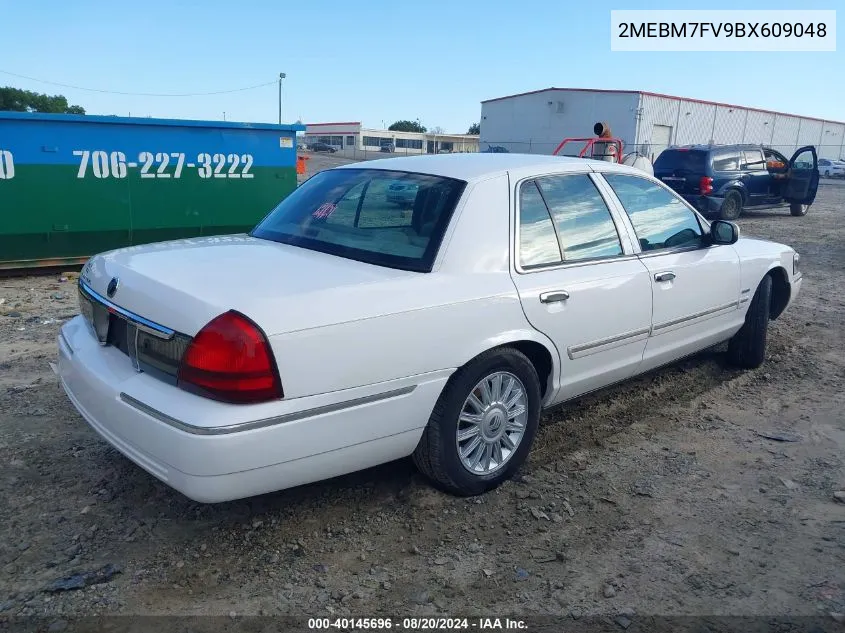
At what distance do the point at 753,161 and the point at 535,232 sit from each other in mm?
14574

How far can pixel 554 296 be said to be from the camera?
11.5 feet

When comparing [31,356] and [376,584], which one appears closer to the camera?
[376,584]

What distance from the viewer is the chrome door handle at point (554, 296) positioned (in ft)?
11.3

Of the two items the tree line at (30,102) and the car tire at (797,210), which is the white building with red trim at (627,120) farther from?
the tree line at (30,102)

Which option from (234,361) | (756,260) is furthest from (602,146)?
(234,361)

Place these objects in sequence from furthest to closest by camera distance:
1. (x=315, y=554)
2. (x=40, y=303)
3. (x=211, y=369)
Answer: (x=40, y=303)
(x=315, y=554)
(x=211, y=369)

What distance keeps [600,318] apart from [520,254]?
0.64 m

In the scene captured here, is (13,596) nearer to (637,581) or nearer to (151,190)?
(637,581)

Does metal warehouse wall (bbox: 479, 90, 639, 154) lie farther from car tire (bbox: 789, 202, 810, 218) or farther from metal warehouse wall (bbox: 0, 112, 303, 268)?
Answer: metal warehouse wall (bbox: 0, 112, 303, 268)

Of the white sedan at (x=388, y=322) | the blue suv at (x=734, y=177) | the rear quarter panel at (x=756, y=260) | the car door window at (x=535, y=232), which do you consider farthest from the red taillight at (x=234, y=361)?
the blue suv at (x=734, y=177)

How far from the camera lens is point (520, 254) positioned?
3.47m

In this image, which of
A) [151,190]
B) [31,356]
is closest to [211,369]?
[31,356]

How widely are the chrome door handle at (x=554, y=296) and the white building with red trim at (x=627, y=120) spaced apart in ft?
109

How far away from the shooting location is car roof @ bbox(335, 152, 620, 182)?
363 cm
